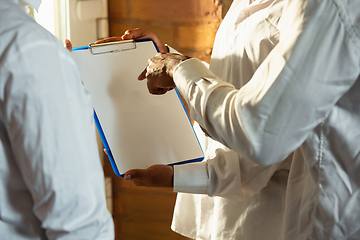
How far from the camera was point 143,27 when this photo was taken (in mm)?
1160

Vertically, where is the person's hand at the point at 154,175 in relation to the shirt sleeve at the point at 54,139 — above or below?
below

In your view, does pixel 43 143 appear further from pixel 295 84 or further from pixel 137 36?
pixel 137 36

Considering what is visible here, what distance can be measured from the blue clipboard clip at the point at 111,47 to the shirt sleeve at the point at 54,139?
1.16ft

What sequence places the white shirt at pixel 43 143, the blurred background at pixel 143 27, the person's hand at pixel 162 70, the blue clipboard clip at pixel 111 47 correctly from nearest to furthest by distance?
the white shirt at pixel 43 143 < the person's hand at pixel 162 70 < the blue clipboard clip at pixel 111 47 < the blurred background at pixel 143 27

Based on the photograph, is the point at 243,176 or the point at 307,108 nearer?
the point at 307,108

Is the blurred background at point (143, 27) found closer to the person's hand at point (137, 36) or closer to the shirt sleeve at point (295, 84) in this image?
the person's hand at point (137, 36)

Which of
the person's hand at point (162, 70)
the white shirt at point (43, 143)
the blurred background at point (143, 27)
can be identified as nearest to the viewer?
the white shirt at point (43, 143)

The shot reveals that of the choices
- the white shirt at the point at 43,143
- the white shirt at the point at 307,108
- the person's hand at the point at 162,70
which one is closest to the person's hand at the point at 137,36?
the person's hand at the point at 162,70

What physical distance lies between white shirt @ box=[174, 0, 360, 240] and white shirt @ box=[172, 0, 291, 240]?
8 cm

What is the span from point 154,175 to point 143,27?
2.17 feet

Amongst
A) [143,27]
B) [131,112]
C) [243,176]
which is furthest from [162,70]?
[143,27]

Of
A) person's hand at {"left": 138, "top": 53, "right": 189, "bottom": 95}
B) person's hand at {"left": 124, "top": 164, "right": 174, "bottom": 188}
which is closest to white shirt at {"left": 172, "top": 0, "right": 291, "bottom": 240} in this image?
person's hand at {"left": 124, "top": 164, "right": 174, "bottom": 188}

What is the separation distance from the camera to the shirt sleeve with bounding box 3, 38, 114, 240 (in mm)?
356

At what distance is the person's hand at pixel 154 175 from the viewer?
2.21 feet
